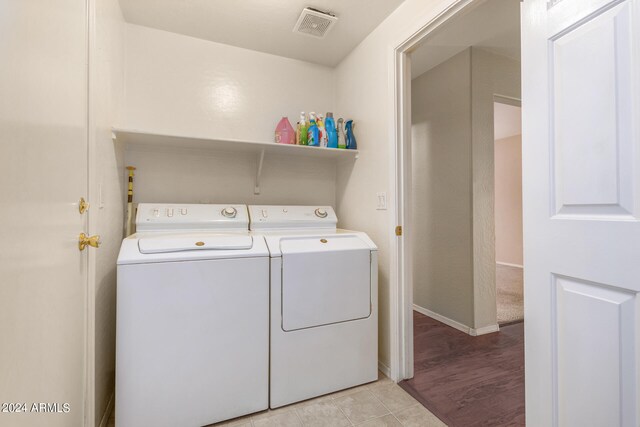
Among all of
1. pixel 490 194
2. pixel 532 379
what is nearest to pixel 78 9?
pixel 532 379

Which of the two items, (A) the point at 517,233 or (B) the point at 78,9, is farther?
(A) the point at 517,233

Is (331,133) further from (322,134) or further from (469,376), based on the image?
(469,376)

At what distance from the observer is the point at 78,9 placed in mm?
1076

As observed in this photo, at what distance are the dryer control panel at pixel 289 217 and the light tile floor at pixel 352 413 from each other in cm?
110

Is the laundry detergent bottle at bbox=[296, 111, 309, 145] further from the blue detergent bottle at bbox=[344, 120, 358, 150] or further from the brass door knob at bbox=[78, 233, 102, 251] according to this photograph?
the brass door knob at bbox=[78, 233, 102, 251]

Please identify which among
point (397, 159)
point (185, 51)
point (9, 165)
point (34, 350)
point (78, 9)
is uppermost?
point (185, 51)

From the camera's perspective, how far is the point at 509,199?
5590 mm

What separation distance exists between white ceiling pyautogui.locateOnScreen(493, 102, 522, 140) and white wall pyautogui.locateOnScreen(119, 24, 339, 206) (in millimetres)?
2620

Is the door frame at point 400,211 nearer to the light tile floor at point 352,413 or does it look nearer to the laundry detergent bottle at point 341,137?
the light tile floor at point 352,413

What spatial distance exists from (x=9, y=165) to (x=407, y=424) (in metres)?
1.85

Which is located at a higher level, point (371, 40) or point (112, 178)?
point (371, 40)

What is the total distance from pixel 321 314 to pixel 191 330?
693mm

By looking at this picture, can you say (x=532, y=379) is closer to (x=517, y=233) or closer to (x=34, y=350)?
(x=34, y=350)


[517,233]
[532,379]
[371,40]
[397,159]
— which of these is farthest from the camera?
[517,233]
